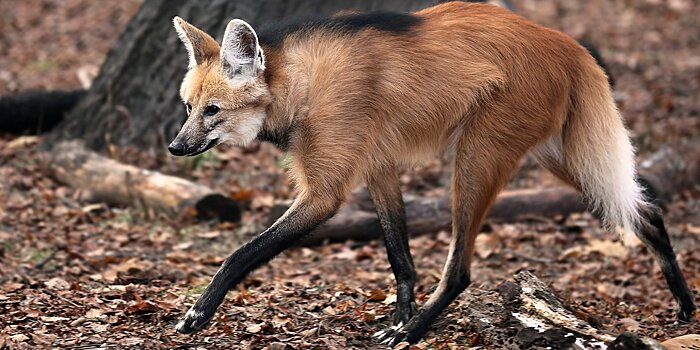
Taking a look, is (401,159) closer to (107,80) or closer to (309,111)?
(309,111)

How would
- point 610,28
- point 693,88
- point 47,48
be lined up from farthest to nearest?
point 610,28
point 47,48
point 693,88

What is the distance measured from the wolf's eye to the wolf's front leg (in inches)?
23.4

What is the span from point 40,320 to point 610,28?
10.4 metres

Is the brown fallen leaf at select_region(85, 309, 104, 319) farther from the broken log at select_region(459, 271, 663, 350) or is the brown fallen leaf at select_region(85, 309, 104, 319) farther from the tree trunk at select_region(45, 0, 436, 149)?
the tree trunk at select_region(45, 0, 436, 149)

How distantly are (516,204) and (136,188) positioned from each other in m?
2.95

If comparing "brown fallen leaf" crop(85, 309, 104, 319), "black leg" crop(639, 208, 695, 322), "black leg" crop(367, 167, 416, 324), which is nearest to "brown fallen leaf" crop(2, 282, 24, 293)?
"brown fallen leaf" crop(85, 309, 104, 319)

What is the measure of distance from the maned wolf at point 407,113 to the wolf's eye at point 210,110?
0.02m

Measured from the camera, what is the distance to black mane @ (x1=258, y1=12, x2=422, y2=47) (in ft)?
14.5

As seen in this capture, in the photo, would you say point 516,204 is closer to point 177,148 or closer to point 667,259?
point 667,259

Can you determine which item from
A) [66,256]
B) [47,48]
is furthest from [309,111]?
[47,48]

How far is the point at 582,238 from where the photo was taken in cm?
662

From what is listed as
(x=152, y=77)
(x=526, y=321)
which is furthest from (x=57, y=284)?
(x=152, y=77)

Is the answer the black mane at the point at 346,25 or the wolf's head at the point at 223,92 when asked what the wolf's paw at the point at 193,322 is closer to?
the wolf's head at the point at 223,92

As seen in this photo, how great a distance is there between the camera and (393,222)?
4.64 metres
